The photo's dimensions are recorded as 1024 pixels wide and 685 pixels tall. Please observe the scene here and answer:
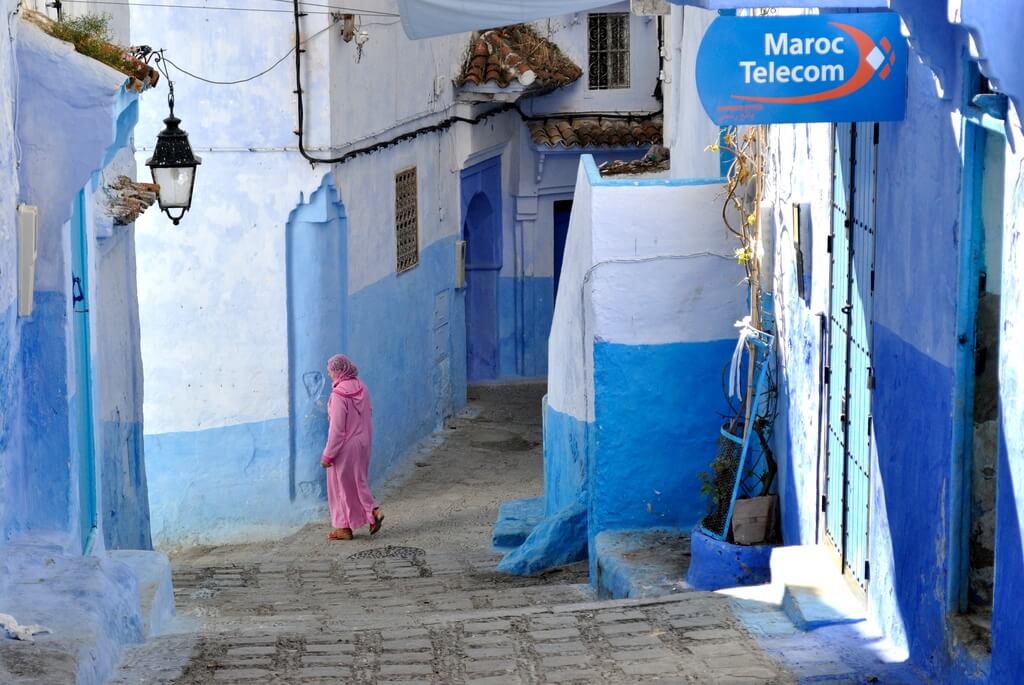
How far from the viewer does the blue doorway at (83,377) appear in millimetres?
7637

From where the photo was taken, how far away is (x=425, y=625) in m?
7.15

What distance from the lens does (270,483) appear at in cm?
1400

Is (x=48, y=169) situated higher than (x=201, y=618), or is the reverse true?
(x=48, y=169)

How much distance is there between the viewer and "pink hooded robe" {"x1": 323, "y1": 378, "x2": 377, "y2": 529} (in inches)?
501

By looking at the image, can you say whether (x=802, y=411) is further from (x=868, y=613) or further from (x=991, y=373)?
(x=991, y=373)

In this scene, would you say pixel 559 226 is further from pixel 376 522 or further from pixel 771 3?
pixel 771 3

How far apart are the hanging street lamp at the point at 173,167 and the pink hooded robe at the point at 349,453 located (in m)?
2.69

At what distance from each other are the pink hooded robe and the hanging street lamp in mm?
2691

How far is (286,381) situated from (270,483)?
36.2 inches

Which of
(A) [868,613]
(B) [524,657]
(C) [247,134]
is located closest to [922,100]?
(A) [868,613]

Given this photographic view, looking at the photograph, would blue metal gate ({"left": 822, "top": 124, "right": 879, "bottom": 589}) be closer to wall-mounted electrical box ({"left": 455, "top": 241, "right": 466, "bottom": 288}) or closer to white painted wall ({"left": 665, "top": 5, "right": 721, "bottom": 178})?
white painted wall ({"left": 665, "top": 5, "right": 721, "bottom": 178})

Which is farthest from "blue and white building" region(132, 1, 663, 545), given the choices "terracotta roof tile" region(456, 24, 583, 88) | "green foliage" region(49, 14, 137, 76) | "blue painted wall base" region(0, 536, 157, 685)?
"blue painted wall base" region(0, 536, 157, 685)

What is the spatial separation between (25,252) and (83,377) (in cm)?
180

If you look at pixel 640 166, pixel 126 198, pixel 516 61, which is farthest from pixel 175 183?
pixel 516 61
